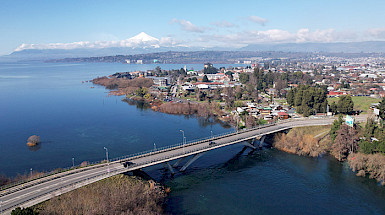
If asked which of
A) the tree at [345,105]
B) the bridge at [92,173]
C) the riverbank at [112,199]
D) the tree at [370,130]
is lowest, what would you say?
the riverbank at [112,199]

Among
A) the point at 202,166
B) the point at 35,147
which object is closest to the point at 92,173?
the point at 202,166

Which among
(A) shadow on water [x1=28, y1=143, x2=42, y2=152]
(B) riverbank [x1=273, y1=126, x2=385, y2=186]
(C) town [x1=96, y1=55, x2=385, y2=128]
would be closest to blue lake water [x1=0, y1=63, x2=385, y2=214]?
(A) shadow on water [x1=28, y1=143, x2=42, y2=152]

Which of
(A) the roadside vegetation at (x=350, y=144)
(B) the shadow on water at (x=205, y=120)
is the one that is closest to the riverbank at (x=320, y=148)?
(A) the roadside vegetation at (x=350, y=144)

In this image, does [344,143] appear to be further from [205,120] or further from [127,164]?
[205,120]

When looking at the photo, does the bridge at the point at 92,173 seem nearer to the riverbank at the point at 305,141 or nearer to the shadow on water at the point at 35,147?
the riverbank at the point at 305,141

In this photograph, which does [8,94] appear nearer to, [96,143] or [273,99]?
[96,143]
